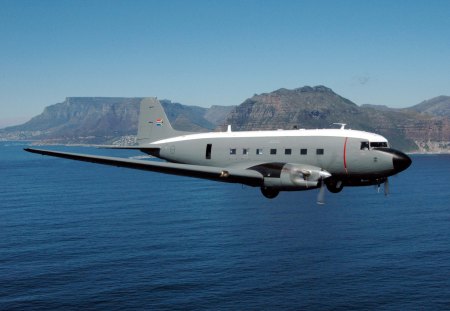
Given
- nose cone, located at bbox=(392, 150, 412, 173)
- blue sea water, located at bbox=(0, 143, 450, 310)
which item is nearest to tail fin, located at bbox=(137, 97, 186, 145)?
nose cone, located at bbox=(392, 150, 412, 173)

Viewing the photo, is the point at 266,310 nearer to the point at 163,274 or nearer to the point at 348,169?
the point at 163,274

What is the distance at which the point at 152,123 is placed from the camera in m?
52.7

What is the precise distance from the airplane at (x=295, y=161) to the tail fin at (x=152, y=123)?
1219 centimetres

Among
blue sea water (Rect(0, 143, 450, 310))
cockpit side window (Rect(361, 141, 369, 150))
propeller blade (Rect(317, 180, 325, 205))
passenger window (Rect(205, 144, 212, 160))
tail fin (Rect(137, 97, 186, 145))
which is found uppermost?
tail fin (Rect(137, 97, 186, 145))

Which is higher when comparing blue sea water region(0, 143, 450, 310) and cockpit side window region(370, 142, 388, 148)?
cockpit side window region(370, 142, 388, 148)

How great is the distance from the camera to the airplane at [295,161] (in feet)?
108

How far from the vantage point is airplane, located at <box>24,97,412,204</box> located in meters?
33.0

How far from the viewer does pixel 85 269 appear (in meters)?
139

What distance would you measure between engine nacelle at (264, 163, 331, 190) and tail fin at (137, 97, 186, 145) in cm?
2007

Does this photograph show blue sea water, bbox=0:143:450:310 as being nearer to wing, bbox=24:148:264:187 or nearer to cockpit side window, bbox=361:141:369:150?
wing, bbox=24:148:264:187

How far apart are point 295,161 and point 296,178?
3112mm

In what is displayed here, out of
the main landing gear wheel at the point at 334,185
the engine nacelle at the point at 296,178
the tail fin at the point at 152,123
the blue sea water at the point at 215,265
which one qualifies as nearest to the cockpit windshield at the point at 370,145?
the main landing gear wheel at the point at 334,185

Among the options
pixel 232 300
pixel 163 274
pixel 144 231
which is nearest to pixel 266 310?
pixel 232 300

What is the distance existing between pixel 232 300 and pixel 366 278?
128 feet
